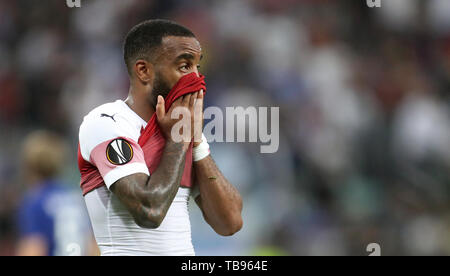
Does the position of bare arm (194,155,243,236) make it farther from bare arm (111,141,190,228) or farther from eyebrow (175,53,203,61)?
eyebrow (175,53,203,61)

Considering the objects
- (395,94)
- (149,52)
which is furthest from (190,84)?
(395,94)

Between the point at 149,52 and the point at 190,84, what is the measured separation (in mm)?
276

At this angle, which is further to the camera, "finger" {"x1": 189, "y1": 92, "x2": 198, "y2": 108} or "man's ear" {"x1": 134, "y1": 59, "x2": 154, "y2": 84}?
"man's ear" {"x1": 134, "y1": 59, "x2": 154, "y2": 84}

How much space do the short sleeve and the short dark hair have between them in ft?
1.10

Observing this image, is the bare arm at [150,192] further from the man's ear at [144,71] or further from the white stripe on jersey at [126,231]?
the man's ear at [144,71]

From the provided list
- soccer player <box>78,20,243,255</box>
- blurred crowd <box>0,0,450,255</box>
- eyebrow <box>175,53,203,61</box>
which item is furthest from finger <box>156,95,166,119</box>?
blurred crowd <box>0,0,450,255</box>

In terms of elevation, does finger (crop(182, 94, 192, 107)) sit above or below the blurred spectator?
above

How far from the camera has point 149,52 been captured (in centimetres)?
251

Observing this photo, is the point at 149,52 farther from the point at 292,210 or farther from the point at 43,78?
the point at 43,78

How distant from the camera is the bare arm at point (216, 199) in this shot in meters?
2.51

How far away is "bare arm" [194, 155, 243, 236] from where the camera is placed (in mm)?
2512

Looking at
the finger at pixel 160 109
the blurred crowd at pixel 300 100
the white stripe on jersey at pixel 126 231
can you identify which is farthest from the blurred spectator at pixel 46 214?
the finger at pixel 160 109

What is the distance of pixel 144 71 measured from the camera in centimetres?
252
